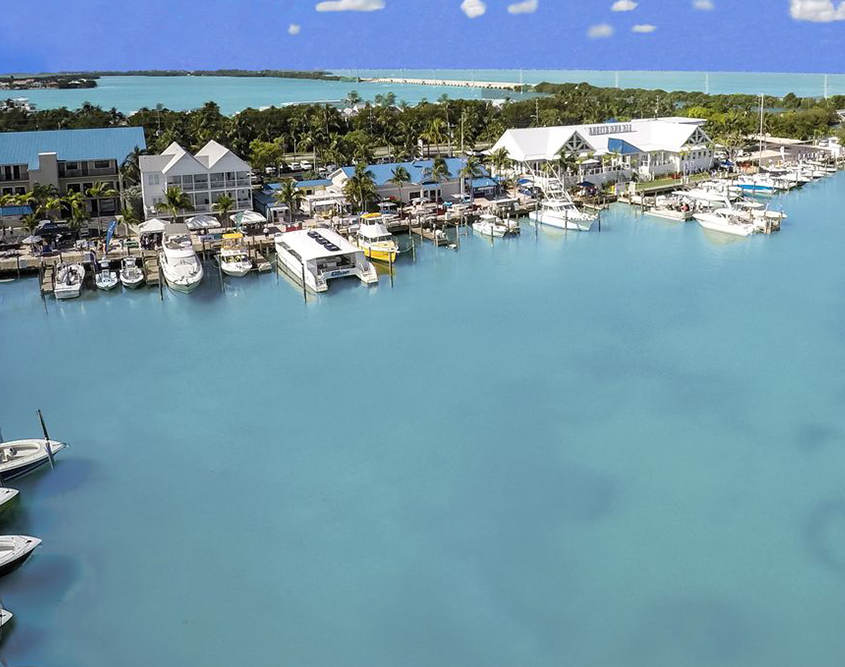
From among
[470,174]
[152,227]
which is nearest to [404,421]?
[152,227]

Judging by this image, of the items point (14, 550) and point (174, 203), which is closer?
point (14, 550)

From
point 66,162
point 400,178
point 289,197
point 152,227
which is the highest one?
point 66,162

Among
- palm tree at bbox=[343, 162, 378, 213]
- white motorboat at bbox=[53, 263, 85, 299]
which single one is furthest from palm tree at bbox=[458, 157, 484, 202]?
white motorboat at bbox=[53, 263, 85, 299]

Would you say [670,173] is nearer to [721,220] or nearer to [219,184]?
[721,220]

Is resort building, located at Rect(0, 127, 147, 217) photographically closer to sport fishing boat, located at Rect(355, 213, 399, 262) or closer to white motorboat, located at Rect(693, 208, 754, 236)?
sport fishing boat, located at Rect(355, 213, 399, 262)

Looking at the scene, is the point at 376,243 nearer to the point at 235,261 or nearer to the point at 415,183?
the point at 235,261

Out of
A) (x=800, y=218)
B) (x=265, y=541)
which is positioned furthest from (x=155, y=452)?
(x=800, y=218)

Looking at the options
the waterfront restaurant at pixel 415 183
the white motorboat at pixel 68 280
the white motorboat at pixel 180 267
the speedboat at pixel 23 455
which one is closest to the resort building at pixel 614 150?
the waterfront restaurant at pixel 415 183
